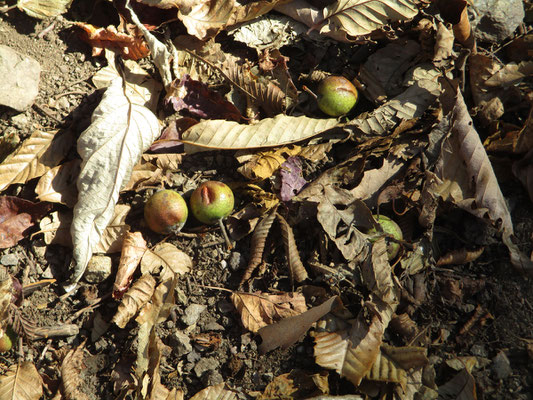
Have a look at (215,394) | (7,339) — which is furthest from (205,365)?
A: (7,339)

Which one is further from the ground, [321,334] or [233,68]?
[233,68]

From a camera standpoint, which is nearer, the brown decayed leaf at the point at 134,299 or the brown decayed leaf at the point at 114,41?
the brown decayed leaf at the point at 134,299

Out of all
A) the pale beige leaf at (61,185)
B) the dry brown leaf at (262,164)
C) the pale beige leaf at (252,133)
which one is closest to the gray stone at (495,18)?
the pale beige leaf at (252,133)

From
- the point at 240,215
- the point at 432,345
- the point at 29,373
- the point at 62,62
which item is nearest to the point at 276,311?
the point at 240,215

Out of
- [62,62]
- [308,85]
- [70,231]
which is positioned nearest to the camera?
[70,231]

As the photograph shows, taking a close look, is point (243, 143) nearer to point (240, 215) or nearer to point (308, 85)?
point (240, 215)

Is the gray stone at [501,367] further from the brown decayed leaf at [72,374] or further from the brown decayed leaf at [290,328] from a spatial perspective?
the brown decayed leaf at [72,374]

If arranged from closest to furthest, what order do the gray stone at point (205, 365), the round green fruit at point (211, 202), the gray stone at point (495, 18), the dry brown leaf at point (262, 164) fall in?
the gray stone at point (205, 365)
the round green fruit at point (211, 202)
the dry brown leaf at point (262, 164)
the gray stone at point (495, 18)

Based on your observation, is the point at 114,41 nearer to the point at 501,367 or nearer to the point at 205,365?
the point at 205,365
